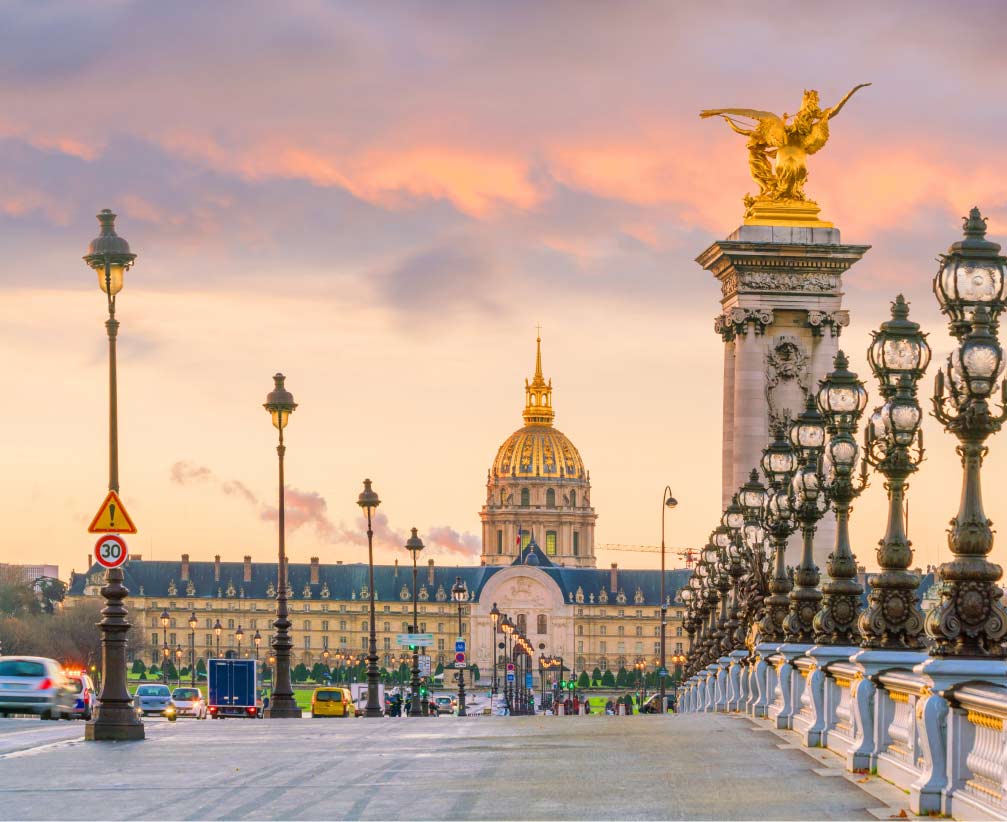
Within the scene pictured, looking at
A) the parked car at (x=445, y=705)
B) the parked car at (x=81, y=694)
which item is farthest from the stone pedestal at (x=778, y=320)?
the parked car at (x=445, y=705)

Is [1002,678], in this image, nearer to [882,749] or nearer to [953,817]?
[953,817]

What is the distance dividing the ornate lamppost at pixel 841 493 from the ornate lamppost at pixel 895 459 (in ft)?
9.50

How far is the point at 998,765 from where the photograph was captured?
17.0 m

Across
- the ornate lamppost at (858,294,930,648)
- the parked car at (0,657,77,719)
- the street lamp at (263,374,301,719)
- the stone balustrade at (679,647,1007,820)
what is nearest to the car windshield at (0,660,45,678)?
the parked car at (0,657,77,719)

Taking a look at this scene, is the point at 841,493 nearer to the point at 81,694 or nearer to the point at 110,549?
the point at 110,549

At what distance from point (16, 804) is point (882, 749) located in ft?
26.8

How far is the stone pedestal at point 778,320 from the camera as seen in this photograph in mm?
69312

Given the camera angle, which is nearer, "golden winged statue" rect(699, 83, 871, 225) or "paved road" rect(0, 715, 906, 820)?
"paved road" rect(0, 715, 906, 820)

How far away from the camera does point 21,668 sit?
50.7 m

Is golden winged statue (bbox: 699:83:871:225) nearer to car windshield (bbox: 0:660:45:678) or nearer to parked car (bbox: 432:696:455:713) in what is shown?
car windshield (bbox: 0:660:45:678)

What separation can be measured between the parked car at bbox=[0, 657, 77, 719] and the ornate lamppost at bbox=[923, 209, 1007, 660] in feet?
109

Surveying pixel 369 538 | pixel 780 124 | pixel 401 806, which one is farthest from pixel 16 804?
pixel 369 538

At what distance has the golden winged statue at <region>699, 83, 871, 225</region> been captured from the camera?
71.1m

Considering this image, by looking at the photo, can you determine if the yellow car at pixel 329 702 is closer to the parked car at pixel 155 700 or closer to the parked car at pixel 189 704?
the parked car at pixel 189 704
